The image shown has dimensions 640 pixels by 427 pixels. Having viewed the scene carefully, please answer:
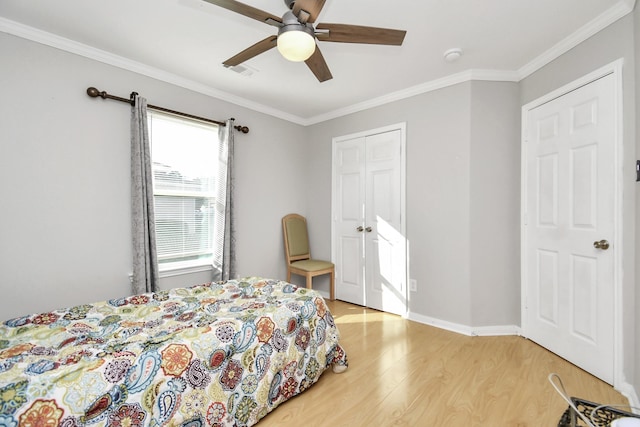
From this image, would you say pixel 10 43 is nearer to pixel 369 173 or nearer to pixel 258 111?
pixel 258 111

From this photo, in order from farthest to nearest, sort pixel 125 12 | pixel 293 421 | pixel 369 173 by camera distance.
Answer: pixel 369 173 < pixel 125 12 < pixel 293 421

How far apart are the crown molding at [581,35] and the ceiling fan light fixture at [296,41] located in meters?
1.96

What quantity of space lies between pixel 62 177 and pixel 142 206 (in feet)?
1.83

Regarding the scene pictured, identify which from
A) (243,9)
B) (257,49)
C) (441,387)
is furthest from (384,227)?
(243,9)

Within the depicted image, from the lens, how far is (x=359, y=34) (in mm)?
1641

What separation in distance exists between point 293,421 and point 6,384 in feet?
4.14

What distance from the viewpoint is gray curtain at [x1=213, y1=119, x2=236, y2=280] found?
3070 mm

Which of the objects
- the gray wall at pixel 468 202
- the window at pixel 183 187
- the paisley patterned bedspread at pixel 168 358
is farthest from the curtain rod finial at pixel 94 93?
the gray wall at pixel 468 202

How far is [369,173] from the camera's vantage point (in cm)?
347

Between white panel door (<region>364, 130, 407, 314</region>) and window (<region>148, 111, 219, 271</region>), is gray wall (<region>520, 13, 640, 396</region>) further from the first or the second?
window (<region>148, 111, 219, 271</region>)

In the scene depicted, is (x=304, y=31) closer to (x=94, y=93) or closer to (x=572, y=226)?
(x=94, y=93)

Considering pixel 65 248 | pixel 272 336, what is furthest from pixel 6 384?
pixel 65 248

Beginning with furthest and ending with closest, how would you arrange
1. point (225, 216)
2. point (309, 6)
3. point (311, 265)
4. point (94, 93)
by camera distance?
point (311, 265), point (225, 216), point (94, 93), point (309, 6)

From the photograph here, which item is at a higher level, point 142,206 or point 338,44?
point 338,44
